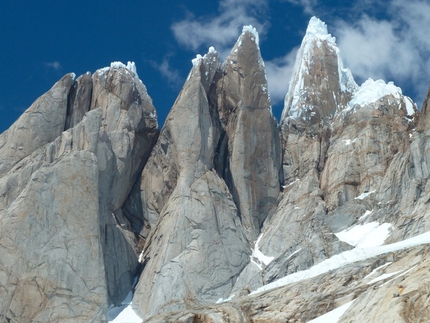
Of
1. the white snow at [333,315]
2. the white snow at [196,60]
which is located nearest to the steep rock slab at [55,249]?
the white snow at [196,60]

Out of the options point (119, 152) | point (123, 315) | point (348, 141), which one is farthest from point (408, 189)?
point (119, 152)

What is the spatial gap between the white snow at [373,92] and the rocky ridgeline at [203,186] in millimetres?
165

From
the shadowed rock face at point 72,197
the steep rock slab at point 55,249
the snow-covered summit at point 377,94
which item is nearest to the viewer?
the steep rock slab at point 55,249

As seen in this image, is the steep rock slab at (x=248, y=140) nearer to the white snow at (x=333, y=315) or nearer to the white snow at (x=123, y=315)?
the white snow at (x=123, y=315)

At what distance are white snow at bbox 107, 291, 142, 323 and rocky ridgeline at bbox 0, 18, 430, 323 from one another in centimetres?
70

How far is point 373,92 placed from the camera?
3275 inches

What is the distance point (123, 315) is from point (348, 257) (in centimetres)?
1770

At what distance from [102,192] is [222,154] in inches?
444

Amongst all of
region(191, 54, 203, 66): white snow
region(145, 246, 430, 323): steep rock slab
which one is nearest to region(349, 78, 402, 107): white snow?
region(191, 54, 203, 66): white snow

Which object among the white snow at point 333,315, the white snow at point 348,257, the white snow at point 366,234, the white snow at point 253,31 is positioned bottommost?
the white snow at point 333,315

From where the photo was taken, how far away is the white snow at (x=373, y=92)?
271ft

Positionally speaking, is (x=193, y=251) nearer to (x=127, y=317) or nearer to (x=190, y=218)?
(x=190, y=218)

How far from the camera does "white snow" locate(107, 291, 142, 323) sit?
66.9 m

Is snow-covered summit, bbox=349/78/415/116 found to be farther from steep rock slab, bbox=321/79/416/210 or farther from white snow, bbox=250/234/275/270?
white snow, bbox=250/234/275/270
